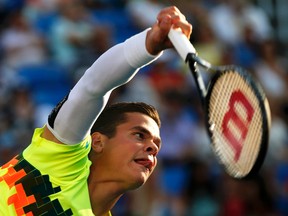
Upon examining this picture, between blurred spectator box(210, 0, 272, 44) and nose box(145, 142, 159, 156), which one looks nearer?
nose box(145, 142, 159, 156)

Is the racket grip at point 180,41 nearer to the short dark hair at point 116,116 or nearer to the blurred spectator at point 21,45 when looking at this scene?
the short dark hair at point 116,116

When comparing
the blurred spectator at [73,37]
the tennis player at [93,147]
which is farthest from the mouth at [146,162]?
the blurred spectator at [73,37]

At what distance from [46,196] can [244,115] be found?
1113mm

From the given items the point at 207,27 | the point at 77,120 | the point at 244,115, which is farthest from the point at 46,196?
the point at 207,27

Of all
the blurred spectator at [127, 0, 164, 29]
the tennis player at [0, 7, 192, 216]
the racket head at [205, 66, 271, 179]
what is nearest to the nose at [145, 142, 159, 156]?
the tennis player at [0, 7, 192, 216]

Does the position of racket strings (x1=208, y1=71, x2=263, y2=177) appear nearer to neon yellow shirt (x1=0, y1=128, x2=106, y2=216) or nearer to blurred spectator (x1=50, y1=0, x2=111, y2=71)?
neon yellow shirt (x1=0, y1=128, x2=106, y2=216)

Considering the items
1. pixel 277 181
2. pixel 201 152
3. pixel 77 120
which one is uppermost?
pixel 77 120

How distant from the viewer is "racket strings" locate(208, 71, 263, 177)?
413 cm

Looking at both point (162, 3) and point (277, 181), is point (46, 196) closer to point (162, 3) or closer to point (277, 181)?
point (277, 181)

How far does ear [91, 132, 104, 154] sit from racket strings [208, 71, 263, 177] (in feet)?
2.59

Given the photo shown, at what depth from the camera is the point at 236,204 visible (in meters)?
9.42

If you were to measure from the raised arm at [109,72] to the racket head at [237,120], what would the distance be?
36 cm

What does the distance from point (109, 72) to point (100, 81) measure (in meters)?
0.06

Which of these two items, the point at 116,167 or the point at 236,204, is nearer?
the point at 116,167
